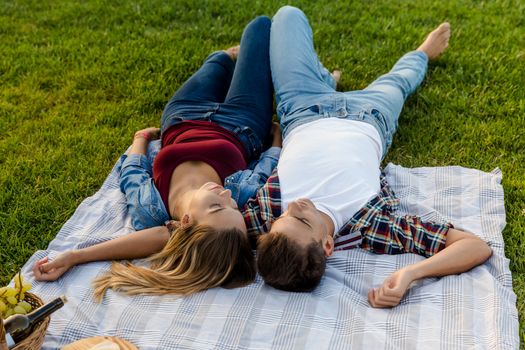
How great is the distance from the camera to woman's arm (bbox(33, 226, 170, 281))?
3.53m

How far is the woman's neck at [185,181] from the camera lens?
12.1ft

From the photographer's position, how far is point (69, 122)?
505cm

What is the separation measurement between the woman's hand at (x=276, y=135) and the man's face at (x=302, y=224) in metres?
1.01

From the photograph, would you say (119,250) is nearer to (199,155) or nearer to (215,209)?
(215,209)

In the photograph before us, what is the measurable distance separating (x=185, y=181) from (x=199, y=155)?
0.20 m

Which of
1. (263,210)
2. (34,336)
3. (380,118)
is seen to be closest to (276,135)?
(380,118)

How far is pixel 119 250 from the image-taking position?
3.59m

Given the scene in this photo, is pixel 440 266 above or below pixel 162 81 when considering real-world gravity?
below

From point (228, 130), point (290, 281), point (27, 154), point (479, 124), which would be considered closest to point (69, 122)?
point (27, 154)

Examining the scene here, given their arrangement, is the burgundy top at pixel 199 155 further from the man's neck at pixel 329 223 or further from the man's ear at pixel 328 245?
the man's ear at pixel 328 245

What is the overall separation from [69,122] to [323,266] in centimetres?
271

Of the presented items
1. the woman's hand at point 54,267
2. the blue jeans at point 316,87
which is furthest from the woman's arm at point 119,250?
the blue jeans at point 316,87

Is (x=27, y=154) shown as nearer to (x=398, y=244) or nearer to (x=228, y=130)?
(x=228, y=130)

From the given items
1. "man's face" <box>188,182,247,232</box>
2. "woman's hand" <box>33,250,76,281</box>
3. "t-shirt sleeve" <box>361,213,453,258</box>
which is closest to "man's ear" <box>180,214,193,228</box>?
"man's face" <box>188,182,247,232</box>
